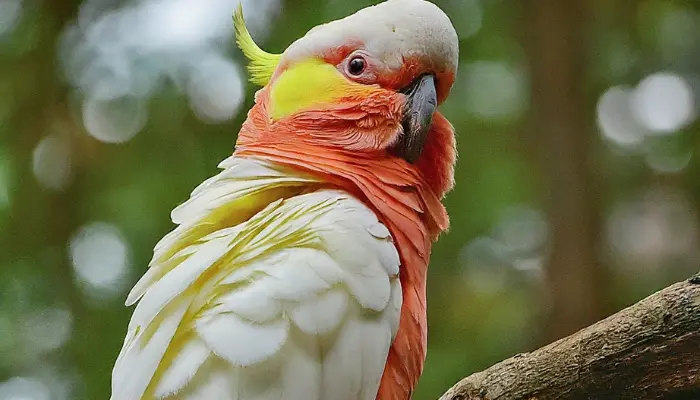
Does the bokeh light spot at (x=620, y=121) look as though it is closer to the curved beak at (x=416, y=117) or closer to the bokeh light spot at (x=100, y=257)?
the curved beak at (x=416, y=117)

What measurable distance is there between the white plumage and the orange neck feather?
0.07 meters

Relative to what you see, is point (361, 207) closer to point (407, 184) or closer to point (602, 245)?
point (407, 184)

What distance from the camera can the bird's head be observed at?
1.51 m

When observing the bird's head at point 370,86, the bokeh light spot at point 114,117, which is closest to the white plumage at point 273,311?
the bird's head at point 370,86

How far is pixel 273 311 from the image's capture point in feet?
3.87

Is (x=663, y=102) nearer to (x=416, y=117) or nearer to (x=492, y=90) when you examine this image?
(x=492, y=90)

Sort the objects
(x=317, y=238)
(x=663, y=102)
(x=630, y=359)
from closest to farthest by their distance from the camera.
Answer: (x=630, y=359), (x=317, y=238), (x=663, y=102)

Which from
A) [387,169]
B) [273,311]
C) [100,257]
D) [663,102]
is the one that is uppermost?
[387,169]

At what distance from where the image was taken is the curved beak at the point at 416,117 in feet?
4.96

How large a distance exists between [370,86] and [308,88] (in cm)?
13

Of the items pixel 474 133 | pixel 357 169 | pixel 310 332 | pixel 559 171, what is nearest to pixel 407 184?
pixel 357 169

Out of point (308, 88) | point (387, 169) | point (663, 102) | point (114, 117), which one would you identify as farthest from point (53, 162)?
point (663, 102)

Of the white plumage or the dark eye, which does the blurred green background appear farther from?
the white plumage

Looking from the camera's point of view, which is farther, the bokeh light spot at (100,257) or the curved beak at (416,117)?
the bokeh light spot at (100,257)
